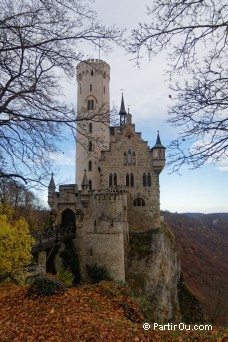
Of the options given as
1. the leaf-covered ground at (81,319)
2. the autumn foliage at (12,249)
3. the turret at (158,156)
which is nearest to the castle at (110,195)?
the turret at (158,156)

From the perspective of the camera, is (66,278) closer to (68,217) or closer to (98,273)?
(98,273)

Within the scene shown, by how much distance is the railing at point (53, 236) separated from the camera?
79.7 ft

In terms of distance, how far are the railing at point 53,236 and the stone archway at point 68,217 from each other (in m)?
0.61

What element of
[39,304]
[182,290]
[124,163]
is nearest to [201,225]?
[182,290]

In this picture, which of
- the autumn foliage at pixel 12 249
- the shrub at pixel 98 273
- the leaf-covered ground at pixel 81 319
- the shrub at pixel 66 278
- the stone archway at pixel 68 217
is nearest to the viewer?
the leaf-covered ground at pixel 81 319

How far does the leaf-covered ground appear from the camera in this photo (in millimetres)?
7109

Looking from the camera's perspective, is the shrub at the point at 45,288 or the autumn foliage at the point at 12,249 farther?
the autumn foliage at the point at 12,249

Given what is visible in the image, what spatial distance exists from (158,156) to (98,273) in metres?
12.9

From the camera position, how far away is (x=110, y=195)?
27.7 metres

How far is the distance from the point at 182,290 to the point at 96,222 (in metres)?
15.1

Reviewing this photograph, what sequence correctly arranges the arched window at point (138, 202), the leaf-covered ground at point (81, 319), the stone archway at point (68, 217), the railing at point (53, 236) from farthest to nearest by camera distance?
the arched window at point (138, 202) → the stone archway at point (68, 217) → the railing at point (53, 236) → the leaf-covered ground at point (81, 319)

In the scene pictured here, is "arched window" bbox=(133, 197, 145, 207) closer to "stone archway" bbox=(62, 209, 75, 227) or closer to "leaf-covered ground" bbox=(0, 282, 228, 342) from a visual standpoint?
"stone archway" bbox=(62, 209, 75, 227)

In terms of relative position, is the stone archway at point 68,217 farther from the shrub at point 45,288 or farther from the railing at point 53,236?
the shrub at point 45,288

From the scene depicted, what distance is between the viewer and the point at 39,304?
1005 cm
